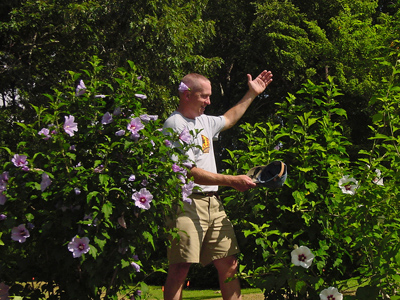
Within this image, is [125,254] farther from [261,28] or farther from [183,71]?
[261,28]

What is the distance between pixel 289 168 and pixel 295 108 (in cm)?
43

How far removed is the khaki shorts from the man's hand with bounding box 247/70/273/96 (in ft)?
3.39

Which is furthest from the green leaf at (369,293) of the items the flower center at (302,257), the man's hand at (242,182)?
the man's hand at (242,182)

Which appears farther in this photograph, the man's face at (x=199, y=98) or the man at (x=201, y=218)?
the man's face at (x=199, y=98)

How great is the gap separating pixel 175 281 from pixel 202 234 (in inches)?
14.6

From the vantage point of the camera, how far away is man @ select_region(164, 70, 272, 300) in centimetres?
376

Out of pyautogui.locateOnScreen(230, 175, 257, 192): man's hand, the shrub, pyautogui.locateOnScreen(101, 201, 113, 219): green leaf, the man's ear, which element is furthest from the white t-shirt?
pyautogui.locateOnScreen(101, 201, 113, 219): green leaf

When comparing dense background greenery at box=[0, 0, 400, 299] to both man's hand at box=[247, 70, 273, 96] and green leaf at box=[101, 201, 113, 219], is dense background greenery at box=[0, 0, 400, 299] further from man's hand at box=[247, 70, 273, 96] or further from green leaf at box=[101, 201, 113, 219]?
green leaf at box=[101, 201, 113, 219]

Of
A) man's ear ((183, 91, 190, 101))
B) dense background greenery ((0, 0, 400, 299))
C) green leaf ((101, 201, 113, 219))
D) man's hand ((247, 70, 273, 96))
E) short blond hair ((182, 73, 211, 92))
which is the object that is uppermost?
short blond hair ((182, 73, 211, 92))

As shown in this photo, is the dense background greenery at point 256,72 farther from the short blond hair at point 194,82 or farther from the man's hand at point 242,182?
the short blond hair at point 194,82

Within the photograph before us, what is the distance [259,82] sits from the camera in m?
4.64

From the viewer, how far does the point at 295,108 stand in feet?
12.8

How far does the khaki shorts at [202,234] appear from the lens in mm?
3768

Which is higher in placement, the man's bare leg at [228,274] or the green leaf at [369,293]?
the green leaf at [369,293]
